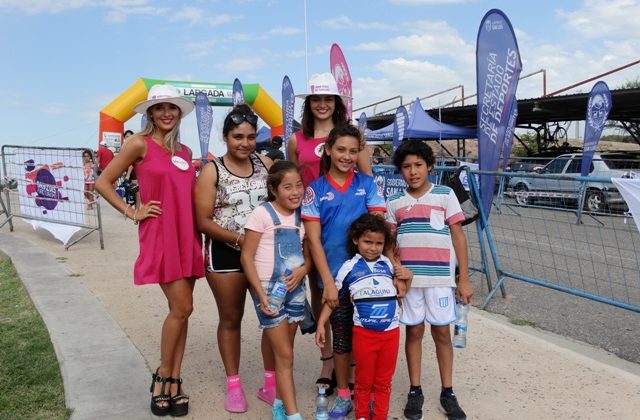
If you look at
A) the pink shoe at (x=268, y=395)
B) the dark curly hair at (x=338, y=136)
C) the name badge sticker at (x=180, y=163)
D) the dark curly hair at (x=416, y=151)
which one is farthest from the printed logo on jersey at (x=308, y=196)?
the pink shoe at (x=268, y=395)

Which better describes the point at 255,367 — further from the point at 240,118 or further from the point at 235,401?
the point at 240,118

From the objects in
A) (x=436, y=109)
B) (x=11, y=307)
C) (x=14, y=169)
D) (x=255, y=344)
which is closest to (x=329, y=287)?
(x=255, y=344)

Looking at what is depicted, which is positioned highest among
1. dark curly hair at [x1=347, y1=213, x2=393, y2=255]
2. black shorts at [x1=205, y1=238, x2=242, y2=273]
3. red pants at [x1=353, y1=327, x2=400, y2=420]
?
dark curly hair at [x1=347, y1=213, x2=393, y2=255]

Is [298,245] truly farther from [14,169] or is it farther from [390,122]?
[390,122]

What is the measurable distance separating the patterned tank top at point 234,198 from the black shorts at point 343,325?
66 centimetres

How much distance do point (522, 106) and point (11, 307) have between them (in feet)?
50.6

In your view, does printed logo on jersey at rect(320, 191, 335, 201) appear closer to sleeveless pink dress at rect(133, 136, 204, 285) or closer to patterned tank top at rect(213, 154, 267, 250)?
patterned tank top at rect(213, 154, 267, 250)

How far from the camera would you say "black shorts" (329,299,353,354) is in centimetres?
315

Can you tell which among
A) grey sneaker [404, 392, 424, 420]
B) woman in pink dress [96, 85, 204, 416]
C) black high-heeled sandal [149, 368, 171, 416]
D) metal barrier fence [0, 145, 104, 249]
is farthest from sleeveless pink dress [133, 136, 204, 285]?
metal barrier fence [0, 145, 104, 249]

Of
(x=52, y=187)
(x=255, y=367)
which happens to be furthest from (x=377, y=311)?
(x=52, y=187)

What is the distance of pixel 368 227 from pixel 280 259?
491 mm

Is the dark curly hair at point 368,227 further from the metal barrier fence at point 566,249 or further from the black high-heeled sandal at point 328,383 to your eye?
the metal barrier fence at point 566,249

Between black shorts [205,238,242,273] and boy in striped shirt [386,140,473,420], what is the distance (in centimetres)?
89

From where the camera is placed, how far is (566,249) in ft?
30.2
